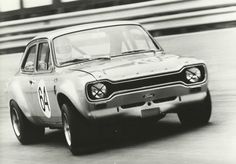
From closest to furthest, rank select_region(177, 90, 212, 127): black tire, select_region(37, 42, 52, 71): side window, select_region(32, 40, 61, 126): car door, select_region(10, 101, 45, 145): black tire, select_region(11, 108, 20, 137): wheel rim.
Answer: select_region(177, 90, 212, 127): black tire < select_region(32, 40, 61, 126): car door < select_region(37, 42, 52, 71): side window < select_region(10, 101, 45, 145): black tire < select_region(11, 108, 20, 137): wheel rim

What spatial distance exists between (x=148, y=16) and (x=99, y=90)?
6.03 meters

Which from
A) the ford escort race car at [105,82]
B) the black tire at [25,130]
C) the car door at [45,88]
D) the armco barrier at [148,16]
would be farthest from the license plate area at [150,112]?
the armco barrier at [148,16]

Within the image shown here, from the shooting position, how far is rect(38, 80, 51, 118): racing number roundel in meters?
7.38

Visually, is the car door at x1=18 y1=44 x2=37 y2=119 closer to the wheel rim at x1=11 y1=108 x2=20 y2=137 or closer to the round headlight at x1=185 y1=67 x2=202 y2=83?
the wheel rim at x1=11 y1=108 x2=20 y2=137

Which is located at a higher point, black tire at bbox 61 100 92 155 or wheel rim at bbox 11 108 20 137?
black tire at bbox 61 100 92 155

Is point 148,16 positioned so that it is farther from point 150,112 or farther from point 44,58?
point 150,112

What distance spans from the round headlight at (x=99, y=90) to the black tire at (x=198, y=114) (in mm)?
900

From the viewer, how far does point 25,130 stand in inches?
330

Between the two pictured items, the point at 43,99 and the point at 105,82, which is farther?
the point at 43,99

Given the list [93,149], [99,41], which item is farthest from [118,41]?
[93,149]

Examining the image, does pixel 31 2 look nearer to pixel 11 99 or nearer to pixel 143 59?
pixel 11 99

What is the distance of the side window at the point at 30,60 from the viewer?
816 cm

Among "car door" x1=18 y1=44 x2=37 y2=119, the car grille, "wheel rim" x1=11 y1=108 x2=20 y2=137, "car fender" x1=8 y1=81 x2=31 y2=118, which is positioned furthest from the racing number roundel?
the car grille

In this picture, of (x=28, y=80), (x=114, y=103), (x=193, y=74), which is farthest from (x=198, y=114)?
(x=28, y=80)
